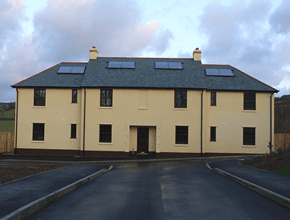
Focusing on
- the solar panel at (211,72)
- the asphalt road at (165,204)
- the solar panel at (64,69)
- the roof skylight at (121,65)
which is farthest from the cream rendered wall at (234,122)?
the solar panel at (64,69)

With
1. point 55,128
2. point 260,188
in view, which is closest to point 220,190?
point 260,188

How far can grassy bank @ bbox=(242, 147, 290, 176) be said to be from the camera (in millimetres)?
11086

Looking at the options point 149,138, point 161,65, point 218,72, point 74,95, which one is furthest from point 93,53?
point 218,72

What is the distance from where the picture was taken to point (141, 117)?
21.5 meters

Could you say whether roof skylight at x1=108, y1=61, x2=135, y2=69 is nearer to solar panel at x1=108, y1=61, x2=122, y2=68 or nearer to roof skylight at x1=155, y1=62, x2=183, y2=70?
solar panel at x1=108, y1=61, x2=122, y2=68

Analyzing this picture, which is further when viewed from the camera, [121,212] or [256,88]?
[256,88]

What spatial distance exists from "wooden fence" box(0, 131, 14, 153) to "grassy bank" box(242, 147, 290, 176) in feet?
71.3

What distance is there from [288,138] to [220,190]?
1872cm

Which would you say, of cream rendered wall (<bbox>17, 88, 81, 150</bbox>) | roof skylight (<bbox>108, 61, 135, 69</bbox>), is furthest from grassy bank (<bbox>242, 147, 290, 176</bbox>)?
cream rendered wall (<bbox>17, 88, 81, 150</bbox>)

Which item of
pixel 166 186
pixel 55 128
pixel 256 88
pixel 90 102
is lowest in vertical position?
pixel 166 186

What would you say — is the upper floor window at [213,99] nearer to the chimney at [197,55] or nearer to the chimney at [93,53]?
the chimney at [197,55]

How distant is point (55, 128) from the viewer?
2230 cm

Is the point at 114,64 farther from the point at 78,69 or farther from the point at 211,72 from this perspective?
the point at 211,72

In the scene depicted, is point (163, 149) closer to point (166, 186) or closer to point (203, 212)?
point (166, 186)
